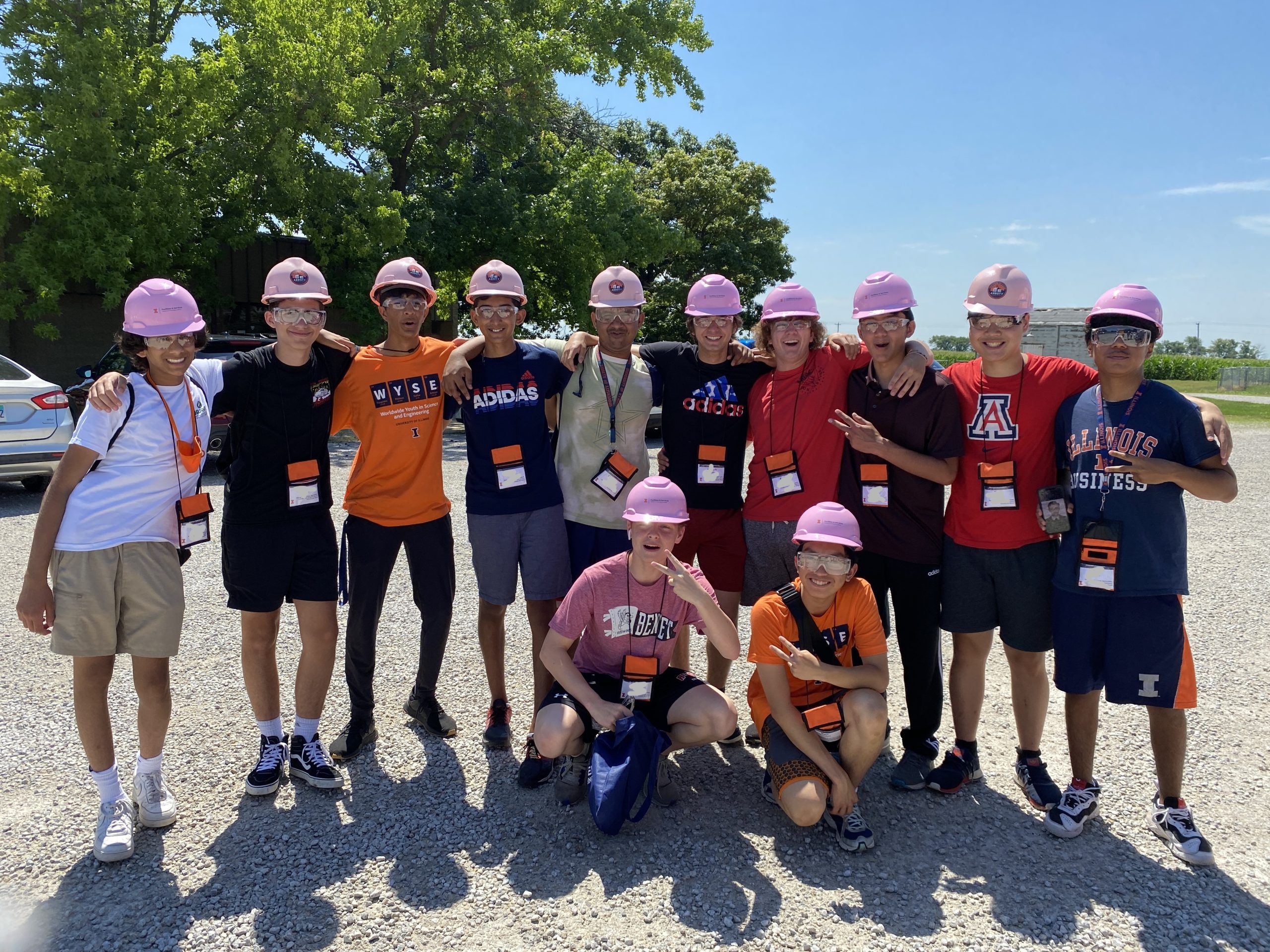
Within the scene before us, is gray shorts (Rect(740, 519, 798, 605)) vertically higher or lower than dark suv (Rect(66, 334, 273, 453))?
lower

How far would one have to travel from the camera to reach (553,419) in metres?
4.27

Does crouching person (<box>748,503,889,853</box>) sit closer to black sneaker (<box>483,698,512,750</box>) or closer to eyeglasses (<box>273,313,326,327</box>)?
black sneaker (<box>483,698,512,750</box>)

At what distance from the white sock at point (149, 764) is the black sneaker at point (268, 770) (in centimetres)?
37

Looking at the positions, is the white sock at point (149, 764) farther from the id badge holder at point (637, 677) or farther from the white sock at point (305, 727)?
the id badge holder at point (637, 677)

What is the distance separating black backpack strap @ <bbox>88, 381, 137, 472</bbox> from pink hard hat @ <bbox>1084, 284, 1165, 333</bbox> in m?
3.77

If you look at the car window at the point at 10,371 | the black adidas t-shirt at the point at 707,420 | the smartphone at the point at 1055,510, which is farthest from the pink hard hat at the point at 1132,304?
the car window at the point at 10,371

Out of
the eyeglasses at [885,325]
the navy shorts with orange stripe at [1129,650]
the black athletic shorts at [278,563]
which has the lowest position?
the navy shorts with orange stripe at [1129,650]

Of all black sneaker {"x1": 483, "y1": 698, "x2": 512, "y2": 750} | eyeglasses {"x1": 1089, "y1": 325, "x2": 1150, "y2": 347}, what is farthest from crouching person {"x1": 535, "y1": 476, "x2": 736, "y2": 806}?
eyeglasses {"x1": 1089, "y1": 325, "x2": 1150, "y2": 347}

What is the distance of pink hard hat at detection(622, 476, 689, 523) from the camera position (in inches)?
138

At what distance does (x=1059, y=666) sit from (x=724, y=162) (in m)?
26.8

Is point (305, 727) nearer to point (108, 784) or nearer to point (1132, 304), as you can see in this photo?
point (108, 784)

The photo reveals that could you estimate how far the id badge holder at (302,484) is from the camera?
3.68 metres

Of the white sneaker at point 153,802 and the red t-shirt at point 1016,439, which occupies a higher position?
the red t-shirt at point 1016,439

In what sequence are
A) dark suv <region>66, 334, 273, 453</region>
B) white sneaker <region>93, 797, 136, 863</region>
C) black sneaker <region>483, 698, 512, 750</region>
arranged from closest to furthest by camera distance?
white sneaker <region>93, 797, 136, 863</region> < black sneaker <region>483, 698, 512, 750</region> < dark suv <region>66, 334, 273, 453</region>
